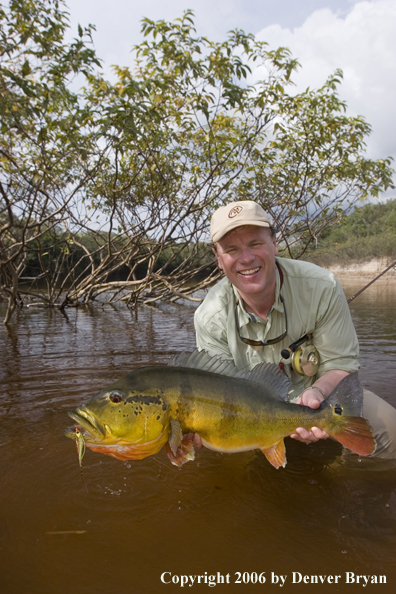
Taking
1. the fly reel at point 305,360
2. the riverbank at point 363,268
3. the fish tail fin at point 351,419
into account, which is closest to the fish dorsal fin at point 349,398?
the fish tail fin at point 351,419

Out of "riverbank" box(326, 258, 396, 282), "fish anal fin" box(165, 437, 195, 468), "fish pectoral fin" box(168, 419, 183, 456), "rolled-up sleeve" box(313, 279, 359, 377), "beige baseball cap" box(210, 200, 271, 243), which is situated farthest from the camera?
"riverbank" box(326, 258, 396, 282)

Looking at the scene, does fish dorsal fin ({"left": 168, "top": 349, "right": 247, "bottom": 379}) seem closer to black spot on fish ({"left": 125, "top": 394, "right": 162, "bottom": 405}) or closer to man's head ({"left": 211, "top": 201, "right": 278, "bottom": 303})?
black spot on fish ({"left": 125, "top": 394, "right": 162, "bottom": 405})

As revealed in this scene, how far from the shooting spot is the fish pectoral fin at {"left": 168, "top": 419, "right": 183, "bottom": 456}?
100 inches

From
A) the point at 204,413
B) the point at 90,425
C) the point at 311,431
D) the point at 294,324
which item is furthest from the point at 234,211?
the point at 90,425

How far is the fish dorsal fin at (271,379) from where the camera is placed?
9.49 ft

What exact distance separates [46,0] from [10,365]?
24.0ft

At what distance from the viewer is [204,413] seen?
261 cm

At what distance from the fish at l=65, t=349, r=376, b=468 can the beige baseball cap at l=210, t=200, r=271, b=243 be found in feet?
3.64

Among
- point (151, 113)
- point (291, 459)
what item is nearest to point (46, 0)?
point (151, 113)

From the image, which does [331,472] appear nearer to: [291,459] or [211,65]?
[291,459]

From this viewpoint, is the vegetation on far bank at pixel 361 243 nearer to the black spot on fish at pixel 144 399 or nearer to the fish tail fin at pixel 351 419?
the fish tail fin at pixel 351 419

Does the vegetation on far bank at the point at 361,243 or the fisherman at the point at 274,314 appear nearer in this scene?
the fisherman at the point at 274,314

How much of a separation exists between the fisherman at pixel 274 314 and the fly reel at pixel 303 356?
13 millimetres

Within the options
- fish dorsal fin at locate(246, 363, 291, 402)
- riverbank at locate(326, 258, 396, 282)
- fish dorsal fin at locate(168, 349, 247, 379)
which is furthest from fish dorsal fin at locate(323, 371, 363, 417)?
riverbank at locate(326, 258, 396, 282)
